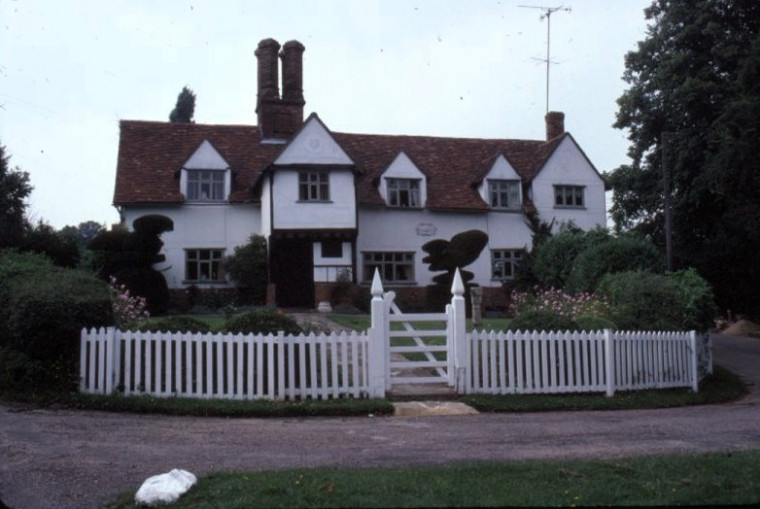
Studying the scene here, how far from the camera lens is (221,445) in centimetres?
952

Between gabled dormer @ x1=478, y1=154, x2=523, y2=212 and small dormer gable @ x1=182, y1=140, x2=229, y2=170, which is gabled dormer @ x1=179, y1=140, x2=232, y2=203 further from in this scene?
gabled dormer @ x1=478, y1=154, x2=523, y2=212

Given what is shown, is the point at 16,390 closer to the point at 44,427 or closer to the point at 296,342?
the point at 44,427

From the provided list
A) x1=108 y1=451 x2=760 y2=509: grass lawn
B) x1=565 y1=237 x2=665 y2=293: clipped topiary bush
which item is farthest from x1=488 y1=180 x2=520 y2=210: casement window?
x1=108 y1=451 x2=760 y2=509: grass lawn

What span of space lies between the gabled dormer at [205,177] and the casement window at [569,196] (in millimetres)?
15221

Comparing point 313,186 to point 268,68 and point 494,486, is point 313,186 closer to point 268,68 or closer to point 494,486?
point 268,68

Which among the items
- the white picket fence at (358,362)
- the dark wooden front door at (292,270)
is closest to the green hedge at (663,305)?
the white picket fence at (358,362)

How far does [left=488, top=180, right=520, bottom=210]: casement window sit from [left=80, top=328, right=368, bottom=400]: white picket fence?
2478 cm

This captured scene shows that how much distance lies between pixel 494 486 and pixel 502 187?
31.2 meters

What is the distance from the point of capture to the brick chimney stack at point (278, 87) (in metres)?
36.3

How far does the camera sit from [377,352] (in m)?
13.5

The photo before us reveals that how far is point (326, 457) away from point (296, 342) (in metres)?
4.41

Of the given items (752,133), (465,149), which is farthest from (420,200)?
(752,133)

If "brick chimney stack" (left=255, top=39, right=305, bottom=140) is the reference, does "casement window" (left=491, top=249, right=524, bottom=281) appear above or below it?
below

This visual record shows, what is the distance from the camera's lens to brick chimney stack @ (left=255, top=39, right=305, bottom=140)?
36281 mm
